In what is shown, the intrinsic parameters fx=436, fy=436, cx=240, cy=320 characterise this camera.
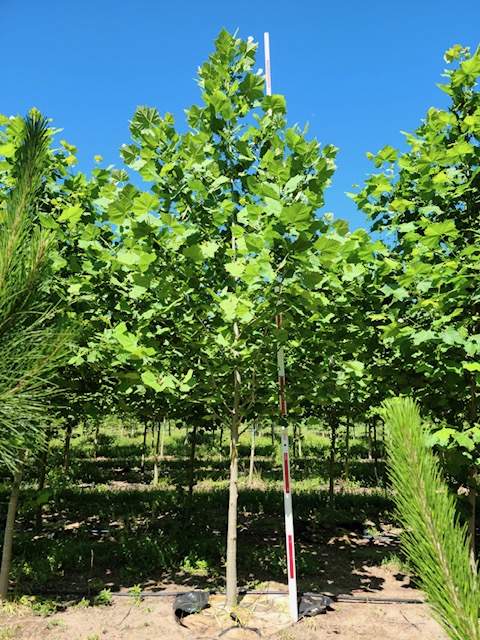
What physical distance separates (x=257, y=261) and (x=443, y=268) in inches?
56.7

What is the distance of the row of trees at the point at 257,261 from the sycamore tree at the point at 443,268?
2 cm

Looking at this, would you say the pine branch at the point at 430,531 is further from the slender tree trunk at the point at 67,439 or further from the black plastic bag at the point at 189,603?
the slender tree trunk at the point at 67,439

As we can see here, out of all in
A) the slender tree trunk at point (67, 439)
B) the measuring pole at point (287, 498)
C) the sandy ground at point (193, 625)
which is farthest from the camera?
the slender tree trunk at point (67, 439)

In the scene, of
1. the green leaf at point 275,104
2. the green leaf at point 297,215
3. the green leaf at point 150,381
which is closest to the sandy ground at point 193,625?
the green leaf at point 150,381

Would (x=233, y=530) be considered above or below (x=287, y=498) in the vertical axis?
below

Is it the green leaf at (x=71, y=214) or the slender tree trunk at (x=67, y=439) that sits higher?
the green leaf at (x=71, y=214)

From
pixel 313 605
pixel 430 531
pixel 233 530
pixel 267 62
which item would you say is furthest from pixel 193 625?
pixel 267 62

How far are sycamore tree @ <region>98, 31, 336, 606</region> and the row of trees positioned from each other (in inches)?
Result: 0.7

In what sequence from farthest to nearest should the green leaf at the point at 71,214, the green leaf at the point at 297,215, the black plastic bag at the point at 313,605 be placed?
the black plastic bag at the point at 313,605 < the green leaf at the point at 71,214 < the green leaf at the point at 297,215

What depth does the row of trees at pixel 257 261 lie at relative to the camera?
10.3 ft

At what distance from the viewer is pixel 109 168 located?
4152 millimetres

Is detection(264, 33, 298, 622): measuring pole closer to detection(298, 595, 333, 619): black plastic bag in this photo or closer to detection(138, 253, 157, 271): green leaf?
detection(298, 595, 333, 619): black plastic bag

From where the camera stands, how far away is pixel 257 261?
9.63 feet

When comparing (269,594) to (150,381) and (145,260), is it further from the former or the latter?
(145,260)
